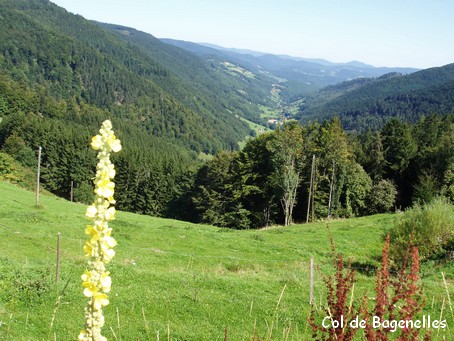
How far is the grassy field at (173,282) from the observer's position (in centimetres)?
1139

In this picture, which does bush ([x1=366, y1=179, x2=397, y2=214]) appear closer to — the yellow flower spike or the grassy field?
the grassy field

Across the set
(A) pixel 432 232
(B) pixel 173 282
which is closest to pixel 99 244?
(B) pixel 173 282

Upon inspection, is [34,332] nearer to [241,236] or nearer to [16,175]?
[241,236]

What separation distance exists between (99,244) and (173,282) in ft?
49.1

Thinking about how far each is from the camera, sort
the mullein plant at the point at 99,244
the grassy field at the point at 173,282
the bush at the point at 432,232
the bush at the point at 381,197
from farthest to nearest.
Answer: the bush at the point at 381,197 → the bush at the point at 432,232 → the grassy field at the point at 173,282 → the mullein plant at the point at 99,244

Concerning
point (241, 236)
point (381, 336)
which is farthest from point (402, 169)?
point (381, 336)

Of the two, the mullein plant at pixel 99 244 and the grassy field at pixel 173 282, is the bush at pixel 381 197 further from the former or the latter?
the mullein plant at pixel 99 244

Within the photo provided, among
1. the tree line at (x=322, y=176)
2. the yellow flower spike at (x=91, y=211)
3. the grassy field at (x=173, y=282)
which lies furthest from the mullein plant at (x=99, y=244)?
the tree line at (x=322, y=176)

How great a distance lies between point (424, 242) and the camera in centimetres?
2455

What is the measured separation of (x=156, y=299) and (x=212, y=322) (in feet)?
8.50

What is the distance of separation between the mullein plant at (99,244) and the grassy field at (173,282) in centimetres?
103

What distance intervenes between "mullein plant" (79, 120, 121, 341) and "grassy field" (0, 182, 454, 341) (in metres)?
1.03

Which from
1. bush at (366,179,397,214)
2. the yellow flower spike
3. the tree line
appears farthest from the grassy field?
bush at (366,179,397,214)

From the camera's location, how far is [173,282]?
1680 cm
